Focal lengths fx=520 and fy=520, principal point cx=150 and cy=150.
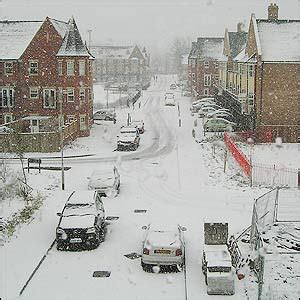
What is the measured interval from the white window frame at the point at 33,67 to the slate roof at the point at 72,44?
91.0 inches

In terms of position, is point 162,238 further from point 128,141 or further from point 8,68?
point 8,68

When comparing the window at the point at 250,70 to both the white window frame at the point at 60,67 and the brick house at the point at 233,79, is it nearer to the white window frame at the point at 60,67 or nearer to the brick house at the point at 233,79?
the brick house at the point at 233,79

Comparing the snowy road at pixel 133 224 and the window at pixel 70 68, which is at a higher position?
the window at pixel 70 68

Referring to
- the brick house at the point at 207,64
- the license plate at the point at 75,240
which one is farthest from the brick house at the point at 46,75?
the brick house at the point at 207,64

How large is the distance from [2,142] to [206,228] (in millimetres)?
25925

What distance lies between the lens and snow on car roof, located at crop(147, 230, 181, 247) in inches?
649

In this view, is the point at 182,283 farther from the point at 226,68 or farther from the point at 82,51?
the point at 226,68

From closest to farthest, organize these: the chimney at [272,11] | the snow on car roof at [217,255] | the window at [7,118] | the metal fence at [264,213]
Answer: the snow on car roof at [217,255] → the metal fence at [264,213] → the window at [7,118] → the chimney at [272,11]

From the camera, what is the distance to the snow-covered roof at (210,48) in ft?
257

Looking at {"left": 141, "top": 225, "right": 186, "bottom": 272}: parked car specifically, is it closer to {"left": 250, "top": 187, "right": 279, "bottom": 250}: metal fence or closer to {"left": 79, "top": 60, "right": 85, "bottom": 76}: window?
{"left": 250, "top": 187, "right": 279, "bottom": 250}: metal fence

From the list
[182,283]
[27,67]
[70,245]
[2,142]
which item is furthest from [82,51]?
[182,283]

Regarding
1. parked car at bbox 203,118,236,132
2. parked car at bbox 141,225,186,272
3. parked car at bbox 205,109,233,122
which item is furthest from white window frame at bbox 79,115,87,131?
parked car at bbox 141,225,186,272

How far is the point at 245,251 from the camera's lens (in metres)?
17.8

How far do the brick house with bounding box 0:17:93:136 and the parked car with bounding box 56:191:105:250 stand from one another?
2673 cm
